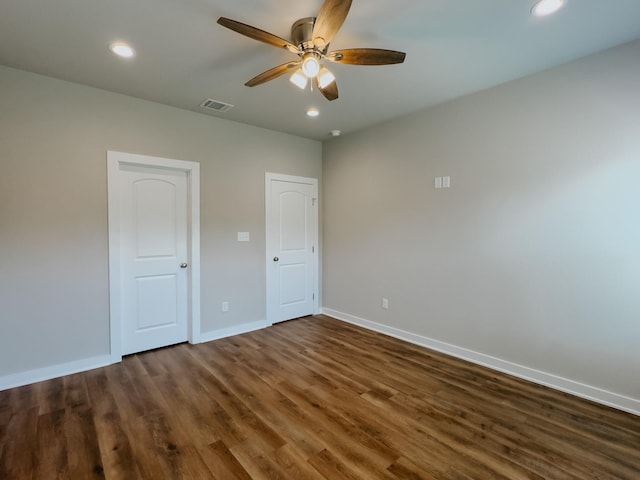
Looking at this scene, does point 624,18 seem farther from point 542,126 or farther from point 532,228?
point 532,228

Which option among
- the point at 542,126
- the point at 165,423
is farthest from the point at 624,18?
the point at 165,423

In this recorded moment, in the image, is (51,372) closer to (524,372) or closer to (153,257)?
(153,257)

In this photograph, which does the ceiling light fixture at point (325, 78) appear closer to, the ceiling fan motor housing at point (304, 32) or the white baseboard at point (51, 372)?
the ceiling fan motor housing at point (304, 32)

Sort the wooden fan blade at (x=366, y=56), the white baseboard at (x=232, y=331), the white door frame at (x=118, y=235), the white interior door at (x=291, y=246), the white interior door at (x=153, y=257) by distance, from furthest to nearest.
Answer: the white interior door at (x=291, y=246) < the white baseboard at (x=232, y=331) < the white interior door at (x=153, y=257) < the white door frame at (x=118, y=235) < the wooden fan blade at (x=366, y=56)

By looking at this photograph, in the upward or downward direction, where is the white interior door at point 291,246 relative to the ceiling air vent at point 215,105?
downward

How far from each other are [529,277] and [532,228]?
1.47ft

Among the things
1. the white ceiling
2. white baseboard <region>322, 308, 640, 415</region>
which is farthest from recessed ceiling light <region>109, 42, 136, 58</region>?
white baseboard <region>322, 308, 640, 415</region>

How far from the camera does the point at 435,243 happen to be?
11.4 ft

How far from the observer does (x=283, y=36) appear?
2.18 m

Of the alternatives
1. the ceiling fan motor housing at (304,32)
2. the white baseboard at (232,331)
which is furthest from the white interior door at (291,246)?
the ceiling fan motor housing at (304,32)

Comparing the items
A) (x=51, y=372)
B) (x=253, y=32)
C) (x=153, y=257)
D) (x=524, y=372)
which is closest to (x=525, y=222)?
(x=524, y=372)

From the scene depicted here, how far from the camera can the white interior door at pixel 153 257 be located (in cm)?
327

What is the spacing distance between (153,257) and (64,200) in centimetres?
96

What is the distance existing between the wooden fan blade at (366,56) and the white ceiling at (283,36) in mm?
249
